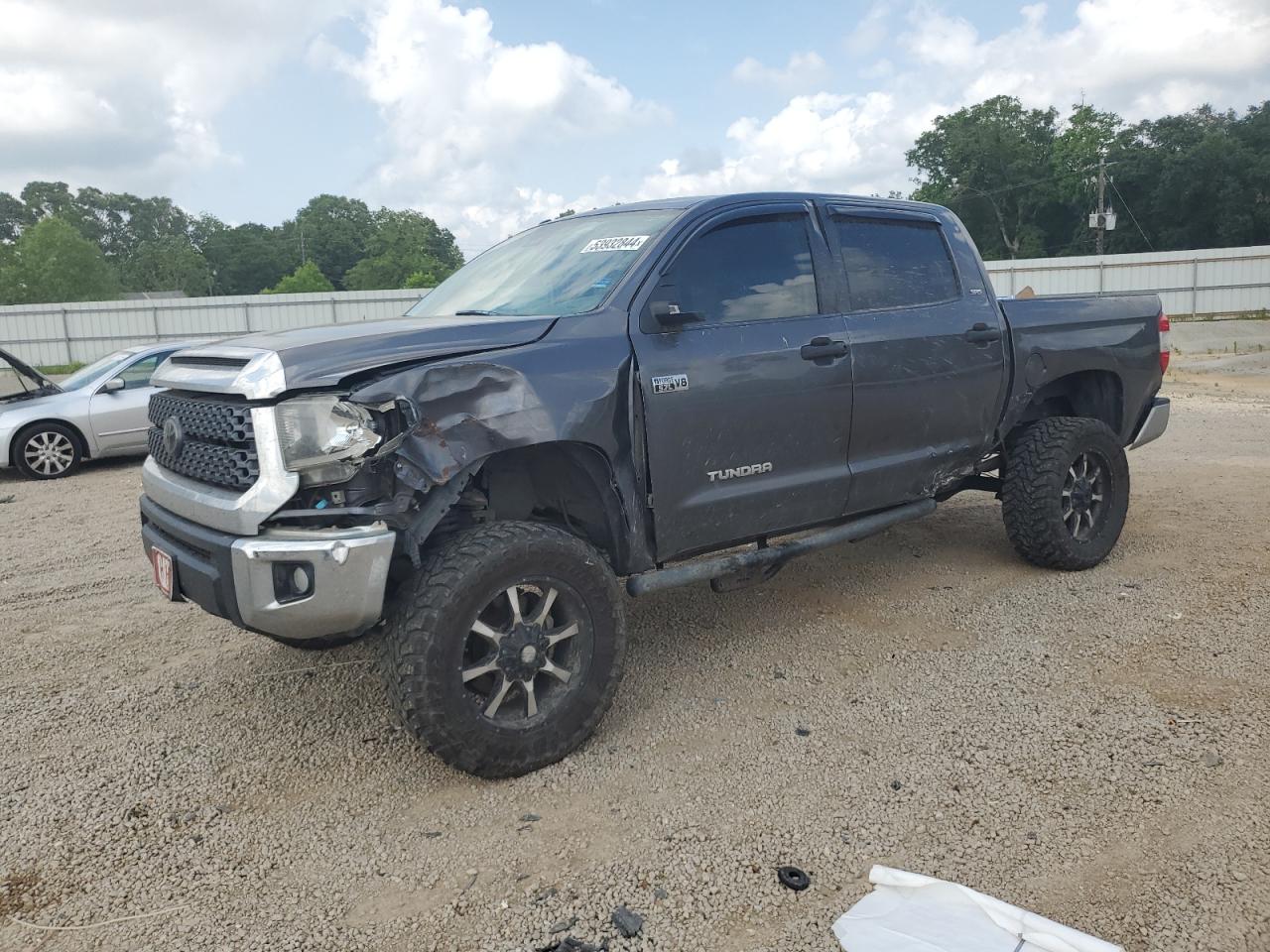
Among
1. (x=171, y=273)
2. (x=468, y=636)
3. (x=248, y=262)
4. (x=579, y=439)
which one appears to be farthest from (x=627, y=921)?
(x=248, y=262)

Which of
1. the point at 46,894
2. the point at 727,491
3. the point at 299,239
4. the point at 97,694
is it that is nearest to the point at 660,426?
the point at 727,491

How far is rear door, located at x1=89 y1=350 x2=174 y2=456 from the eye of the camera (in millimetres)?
9633

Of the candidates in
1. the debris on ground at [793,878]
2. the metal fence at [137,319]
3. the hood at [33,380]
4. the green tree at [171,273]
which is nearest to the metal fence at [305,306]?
the metal fence at [137,319]

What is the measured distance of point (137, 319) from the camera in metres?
27.8

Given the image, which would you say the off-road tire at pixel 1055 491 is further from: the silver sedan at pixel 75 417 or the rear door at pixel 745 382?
the silver sedan at pixel 75 417

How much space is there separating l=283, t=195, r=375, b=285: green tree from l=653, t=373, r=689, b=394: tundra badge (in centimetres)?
9494

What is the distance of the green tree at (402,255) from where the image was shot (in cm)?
7300

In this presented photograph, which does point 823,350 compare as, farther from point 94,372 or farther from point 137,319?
point 137,319

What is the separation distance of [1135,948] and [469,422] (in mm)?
2347

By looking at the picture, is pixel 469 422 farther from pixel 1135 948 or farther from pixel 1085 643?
pixel 1085 643

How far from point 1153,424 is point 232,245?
101297mm

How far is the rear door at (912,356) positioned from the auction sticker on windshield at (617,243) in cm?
100

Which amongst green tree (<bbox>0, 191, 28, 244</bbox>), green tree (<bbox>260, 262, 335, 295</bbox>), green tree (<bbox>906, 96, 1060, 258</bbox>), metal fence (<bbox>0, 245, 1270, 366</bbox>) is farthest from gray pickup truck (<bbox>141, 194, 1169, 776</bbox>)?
green tree (<bbox>0, 191, 28, 244</bbox>)

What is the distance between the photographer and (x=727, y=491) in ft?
12.5
